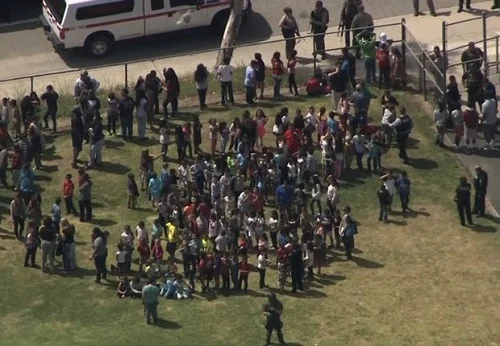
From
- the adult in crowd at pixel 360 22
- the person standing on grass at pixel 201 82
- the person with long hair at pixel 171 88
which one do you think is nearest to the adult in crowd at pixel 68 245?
the person with long hair at pixel 171 88

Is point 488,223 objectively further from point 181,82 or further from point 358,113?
point 181,82

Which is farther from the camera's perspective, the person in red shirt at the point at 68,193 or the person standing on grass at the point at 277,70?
the person standing on grass at the point at 277,70

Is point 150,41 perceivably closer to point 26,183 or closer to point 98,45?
point 98,45

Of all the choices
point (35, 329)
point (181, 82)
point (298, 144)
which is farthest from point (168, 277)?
point (181, 82)

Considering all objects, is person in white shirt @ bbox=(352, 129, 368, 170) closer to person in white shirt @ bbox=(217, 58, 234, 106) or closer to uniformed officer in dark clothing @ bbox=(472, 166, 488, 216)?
uniformed officer in dark clothing @ bbox=(472, 166, 488, 216)

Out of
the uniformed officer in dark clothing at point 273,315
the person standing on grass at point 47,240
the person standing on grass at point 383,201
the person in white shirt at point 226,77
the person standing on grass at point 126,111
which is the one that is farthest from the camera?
the person in white shirt at point 226,77

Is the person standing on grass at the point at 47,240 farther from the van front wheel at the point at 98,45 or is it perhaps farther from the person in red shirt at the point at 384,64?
the van front wheel at the point at 98,45
